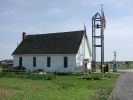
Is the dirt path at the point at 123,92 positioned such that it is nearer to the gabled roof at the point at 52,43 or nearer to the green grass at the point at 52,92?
the green grass at the point at 52,92

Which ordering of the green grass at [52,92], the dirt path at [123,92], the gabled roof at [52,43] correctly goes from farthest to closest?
the gabled roof at [52,43]
the dirt path at [123,92]
the green grass at [52,92]

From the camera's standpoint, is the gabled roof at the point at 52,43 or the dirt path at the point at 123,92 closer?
the dirt path at the point at 123,92

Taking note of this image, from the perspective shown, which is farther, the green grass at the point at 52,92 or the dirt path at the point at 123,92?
the dirt path at the point at 123,92

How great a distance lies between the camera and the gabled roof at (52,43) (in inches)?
2134

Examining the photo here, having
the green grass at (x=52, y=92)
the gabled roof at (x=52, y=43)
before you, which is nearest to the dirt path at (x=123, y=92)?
the green grass at (x=52, y=92)

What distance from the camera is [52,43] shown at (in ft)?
188

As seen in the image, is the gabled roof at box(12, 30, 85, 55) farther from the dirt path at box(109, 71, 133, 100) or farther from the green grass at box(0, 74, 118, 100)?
the green grass at box(0, 74, 118, 100)

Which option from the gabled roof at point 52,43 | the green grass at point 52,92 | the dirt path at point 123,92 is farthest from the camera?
the gabled roof at point 52,43

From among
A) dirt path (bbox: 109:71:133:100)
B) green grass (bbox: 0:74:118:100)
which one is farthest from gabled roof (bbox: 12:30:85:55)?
green grass (bbox: 0:74:118:100)

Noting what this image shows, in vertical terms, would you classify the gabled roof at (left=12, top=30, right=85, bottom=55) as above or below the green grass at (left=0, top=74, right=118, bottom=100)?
above

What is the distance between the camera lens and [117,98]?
2020 centimetres

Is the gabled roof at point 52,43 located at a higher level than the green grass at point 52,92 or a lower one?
higher

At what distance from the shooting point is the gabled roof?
178 ft

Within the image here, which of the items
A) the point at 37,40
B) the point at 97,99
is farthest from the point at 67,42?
the point at 97,99
